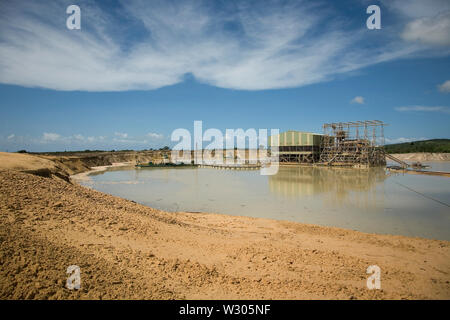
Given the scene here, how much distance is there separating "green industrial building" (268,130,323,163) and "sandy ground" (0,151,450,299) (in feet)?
138

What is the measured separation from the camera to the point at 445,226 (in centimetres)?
Answer: 1059

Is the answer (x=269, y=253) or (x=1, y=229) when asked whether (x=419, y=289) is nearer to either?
(x=269, y=253)

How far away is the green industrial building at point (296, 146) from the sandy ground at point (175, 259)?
138ft

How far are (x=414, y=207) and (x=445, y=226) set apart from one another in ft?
12.4

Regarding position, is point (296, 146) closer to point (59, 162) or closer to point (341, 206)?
point (341, 206)

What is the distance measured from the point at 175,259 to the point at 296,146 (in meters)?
48.3

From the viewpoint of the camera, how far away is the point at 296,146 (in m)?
50.8

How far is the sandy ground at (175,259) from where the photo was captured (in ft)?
14.2

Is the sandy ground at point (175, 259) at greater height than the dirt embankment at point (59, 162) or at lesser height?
lesser

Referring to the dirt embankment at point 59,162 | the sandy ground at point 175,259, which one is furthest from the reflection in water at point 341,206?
→ the dirt embankment at point 59,162

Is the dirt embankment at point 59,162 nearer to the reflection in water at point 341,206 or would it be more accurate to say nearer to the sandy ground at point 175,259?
the sandy ground at point 175,259

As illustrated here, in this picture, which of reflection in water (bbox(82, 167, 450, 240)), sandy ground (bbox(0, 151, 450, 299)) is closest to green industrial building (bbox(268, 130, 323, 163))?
reflection in water (bbox(82, 167, 450, 240))

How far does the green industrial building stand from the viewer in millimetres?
49062

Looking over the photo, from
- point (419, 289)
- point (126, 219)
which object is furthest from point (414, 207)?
point (126, 219)
